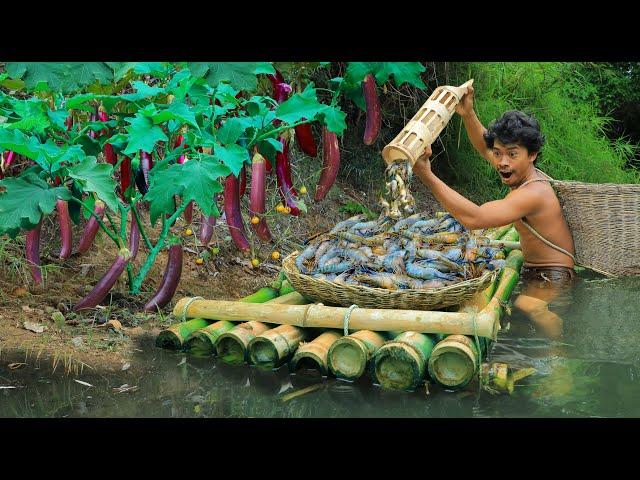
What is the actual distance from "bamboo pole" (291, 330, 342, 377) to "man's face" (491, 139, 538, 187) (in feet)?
5.83

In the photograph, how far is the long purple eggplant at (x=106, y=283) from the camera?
4.41 meters

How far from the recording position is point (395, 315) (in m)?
3.66

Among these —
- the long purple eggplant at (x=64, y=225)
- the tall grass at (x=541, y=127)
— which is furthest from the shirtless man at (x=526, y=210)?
the tall grass at (x=541, y=127)

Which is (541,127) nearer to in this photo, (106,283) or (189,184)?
(106,283)

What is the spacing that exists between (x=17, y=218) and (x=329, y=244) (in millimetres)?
1636

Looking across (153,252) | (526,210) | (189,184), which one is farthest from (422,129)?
(153,252)

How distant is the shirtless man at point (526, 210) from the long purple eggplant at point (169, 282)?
1.46 metres

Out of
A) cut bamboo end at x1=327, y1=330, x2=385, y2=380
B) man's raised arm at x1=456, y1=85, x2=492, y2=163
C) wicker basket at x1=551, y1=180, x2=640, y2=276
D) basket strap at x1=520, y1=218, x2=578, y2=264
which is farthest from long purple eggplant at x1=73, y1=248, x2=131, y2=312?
wicker basket at x1=551, y1=180, x2=640, y2=276

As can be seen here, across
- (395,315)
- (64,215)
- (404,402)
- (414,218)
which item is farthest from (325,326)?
(64,215)

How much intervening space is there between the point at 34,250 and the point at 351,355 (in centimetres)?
202

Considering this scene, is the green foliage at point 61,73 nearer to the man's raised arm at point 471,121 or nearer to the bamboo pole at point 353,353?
the bamboo pole at point 353,353

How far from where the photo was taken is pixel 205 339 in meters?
3.87

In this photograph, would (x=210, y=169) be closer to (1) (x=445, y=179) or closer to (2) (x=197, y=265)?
(2) (x=197, y=265)

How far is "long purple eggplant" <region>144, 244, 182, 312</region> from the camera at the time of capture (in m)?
4.60
